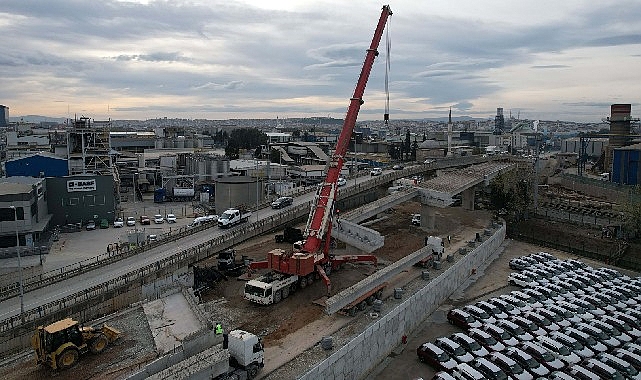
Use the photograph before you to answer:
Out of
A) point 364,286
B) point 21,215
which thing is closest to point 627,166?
point 364,286

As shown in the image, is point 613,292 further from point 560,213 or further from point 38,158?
point 38,158

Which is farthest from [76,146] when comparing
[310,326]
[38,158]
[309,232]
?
[310,326]

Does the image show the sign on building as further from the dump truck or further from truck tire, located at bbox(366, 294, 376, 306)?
truck tire, located at bbox(366, 294, 376, 306)

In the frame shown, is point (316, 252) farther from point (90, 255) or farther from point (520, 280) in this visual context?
point (90, 255)

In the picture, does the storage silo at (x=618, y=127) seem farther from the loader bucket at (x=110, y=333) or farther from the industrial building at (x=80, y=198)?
the loader bucket at (x=110, y=333)

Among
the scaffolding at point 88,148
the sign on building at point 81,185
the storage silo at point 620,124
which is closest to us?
the sign on building at point 81,185

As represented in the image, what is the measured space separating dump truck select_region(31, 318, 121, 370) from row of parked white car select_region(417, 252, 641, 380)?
13.1m

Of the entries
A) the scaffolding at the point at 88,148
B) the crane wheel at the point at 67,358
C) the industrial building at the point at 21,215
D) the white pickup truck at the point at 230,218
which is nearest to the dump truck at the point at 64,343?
the crane wheel at the point at 67,358

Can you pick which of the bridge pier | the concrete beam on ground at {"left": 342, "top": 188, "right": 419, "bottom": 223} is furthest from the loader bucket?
the bridge pier

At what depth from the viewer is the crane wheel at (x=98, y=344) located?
15492mm

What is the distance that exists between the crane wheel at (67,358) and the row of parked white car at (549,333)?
13.5 metres

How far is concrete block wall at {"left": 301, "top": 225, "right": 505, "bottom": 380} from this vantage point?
18109mm

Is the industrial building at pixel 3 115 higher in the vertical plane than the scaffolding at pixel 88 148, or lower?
higher

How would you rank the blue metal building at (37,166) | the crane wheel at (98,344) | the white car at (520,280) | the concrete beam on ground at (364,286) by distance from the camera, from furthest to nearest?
the blue metal building at (37,166)
the white car at (520,280)
the concrete beam on ground at (364,286)
the crane wheel at (98,344)
